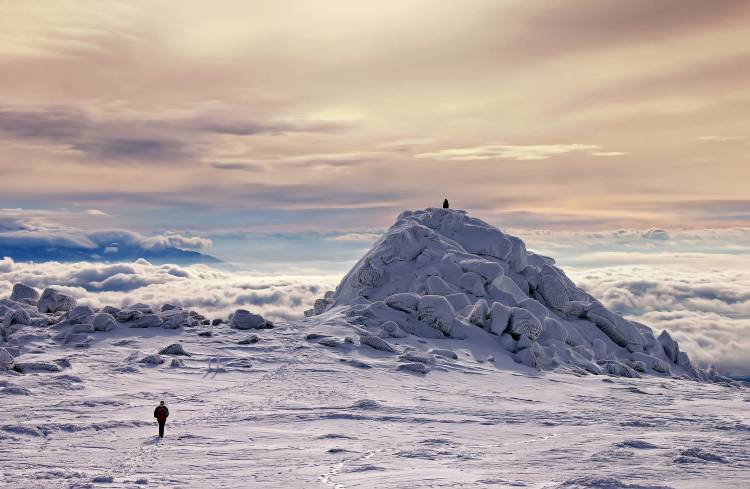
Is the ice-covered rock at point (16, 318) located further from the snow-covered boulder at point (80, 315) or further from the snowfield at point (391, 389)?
the snow-covered boulder at point (80, 315)

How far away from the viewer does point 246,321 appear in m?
69.1

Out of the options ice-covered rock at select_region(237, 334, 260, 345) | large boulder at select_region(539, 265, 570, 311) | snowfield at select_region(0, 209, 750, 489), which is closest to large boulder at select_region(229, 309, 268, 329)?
snowfield at select_region(0, 209, 750, 489)

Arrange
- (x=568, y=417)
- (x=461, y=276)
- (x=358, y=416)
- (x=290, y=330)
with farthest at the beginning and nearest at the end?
(x=461, y=276), (x=290, y=330), (x=568, y=417), (x=358, y=416)

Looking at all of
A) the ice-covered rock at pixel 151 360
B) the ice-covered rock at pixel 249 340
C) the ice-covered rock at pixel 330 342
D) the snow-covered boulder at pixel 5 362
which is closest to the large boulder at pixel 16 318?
the snow-covered boulder at pixel 5 362

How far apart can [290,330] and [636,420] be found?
35.2 m

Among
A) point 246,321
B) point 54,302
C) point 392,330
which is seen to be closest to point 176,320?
→ point 246,321

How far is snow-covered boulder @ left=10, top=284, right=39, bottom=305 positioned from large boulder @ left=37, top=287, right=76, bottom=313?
422cm

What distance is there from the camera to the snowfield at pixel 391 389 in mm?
26500

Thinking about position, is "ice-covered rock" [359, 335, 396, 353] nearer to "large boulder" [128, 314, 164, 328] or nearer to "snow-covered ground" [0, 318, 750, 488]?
"snow-covered ground" [0, 318, 750, 488]

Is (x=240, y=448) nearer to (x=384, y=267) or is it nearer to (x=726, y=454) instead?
(x=726, y=454)

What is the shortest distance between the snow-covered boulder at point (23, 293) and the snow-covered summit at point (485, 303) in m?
33.1

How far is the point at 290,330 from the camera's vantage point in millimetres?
66062

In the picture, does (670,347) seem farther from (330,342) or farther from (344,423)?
(344,423)

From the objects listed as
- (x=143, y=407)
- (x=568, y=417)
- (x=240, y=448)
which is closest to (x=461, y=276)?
(x=568, y=417)
